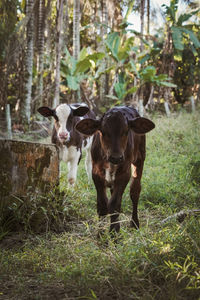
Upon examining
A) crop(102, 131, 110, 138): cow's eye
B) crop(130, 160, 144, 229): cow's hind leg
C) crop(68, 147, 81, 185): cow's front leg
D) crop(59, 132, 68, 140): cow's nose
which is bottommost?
crop(68, 147, 81, 185): cow's front leg

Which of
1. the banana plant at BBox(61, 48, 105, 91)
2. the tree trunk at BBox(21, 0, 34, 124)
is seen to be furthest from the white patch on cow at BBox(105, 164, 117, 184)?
the banana plant at BBox(61, 48, 105, 91)

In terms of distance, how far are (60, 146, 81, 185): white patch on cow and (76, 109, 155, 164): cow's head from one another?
2823 millimetres

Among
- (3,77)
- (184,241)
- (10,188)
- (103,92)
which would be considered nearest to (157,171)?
(10,188)

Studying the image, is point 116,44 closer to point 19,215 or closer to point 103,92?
point 103,92

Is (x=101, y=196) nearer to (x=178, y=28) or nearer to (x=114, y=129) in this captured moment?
(x=114, y=129)

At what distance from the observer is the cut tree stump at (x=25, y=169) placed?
3.85m

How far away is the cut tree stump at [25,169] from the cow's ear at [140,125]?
1097 mm

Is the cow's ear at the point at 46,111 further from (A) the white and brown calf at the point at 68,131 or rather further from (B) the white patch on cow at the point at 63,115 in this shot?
(B) the white patch on cow at the point at 63,115

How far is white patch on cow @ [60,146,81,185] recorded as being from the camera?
6555 millimetres

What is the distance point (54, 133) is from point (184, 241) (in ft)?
14.2

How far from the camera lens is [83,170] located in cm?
863

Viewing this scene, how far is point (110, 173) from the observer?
12.1 feet

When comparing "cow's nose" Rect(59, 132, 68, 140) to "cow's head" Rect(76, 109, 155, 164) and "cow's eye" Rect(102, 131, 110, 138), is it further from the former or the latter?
"cow's eye" Rect(102, 131, 110, 138)

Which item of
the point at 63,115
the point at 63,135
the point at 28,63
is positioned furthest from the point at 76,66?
the point at 63,135
